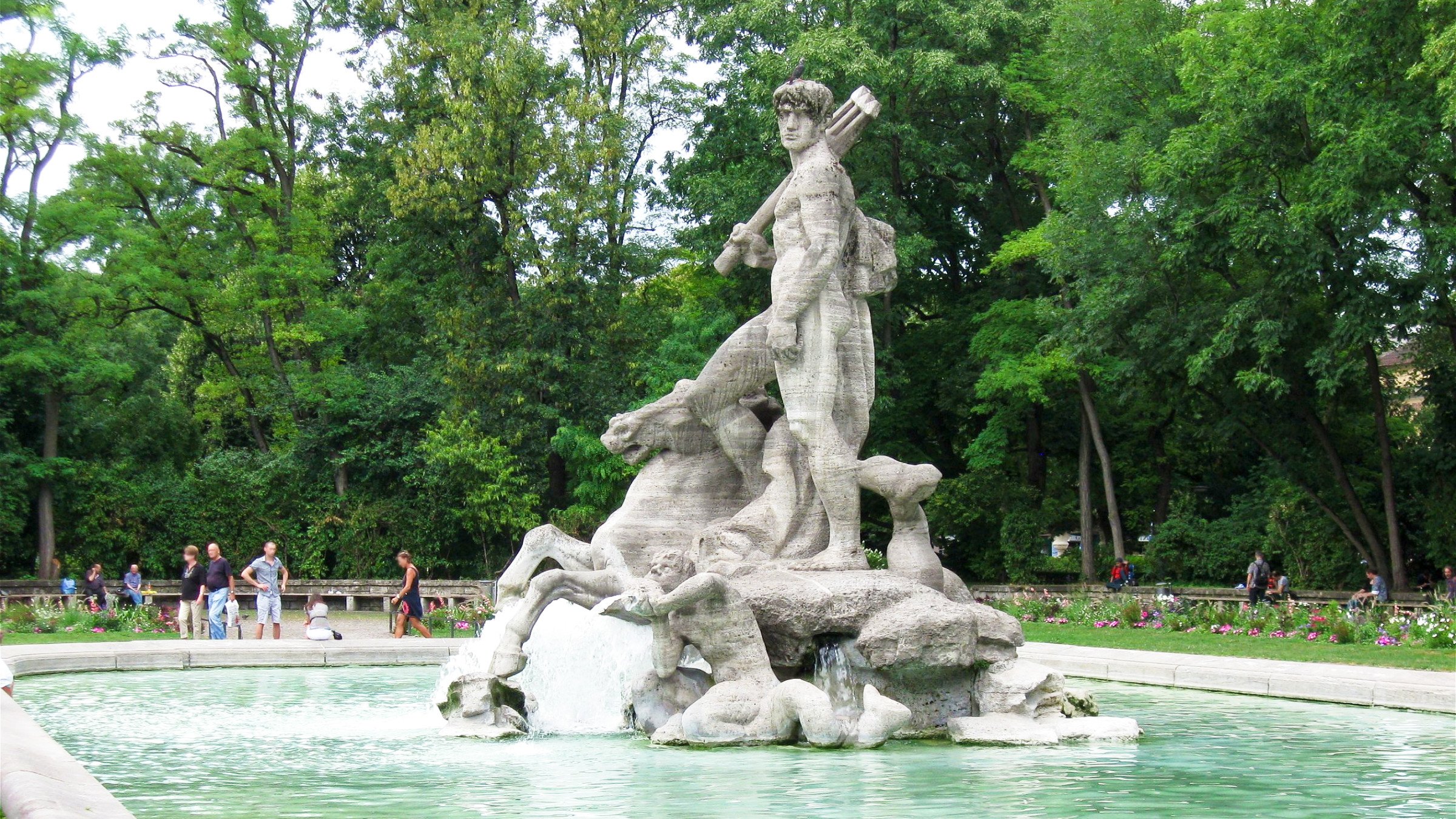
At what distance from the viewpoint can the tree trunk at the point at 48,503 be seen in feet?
108

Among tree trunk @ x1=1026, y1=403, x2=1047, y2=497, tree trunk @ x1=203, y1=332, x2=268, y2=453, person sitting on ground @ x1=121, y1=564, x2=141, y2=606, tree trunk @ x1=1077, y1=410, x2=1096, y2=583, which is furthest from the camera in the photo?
tree trunk @ x1=203, y1=332, x2=268, y2=453

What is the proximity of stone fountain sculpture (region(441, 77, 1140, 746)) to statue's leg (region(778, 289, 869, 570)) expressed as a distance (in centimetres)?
2

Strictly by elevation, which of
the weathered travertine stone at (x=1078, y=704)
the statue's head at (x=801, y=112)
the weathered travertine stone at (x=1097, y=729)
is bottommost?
the weathered travertine stone at (x=1097, y=729)

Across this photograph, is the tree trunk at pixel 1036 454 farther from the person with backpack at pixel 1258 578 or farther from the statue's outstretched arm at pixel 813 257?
the statue's outstretched arm at pixel 813 257

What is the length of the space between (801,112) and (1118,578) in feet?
64.9

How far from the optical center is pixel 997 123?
A: 34.1m

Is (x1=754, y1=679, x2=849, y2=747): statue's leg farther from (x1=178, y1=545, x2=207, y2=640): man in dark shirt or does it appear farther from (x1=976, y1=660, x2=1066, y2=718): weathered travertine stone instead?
(x1=178, y1=545, x2=207, y2=640): man in dark shirt

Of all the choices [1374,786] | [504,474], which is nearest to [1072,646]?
[1374,786]

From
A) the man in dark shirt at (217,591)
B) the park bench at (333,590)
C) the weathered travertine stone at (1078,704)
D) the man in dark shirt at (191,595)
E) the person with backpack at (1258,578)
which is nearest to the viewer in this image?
the weathered travertine stone at (1078,704)

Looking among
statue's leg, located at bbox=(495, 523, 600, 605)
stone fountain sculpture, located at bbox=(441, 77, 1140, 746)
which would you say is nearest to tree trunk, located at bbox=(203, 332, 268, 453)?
stone fountain sculpture, located at bbox=(441, 77, 1140, 746)

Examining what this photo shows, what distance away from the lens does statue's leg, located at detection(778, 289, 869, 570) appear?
11.7 m

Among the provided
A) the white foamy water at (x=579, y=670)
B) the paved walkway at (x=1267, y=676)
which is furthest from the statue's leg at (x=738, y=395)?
the paved walkway at (x=1267, y=676)

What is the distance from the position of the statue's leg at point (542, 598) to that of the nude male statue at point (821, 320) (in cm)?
156

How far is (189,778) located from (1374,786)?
642 centimetres
